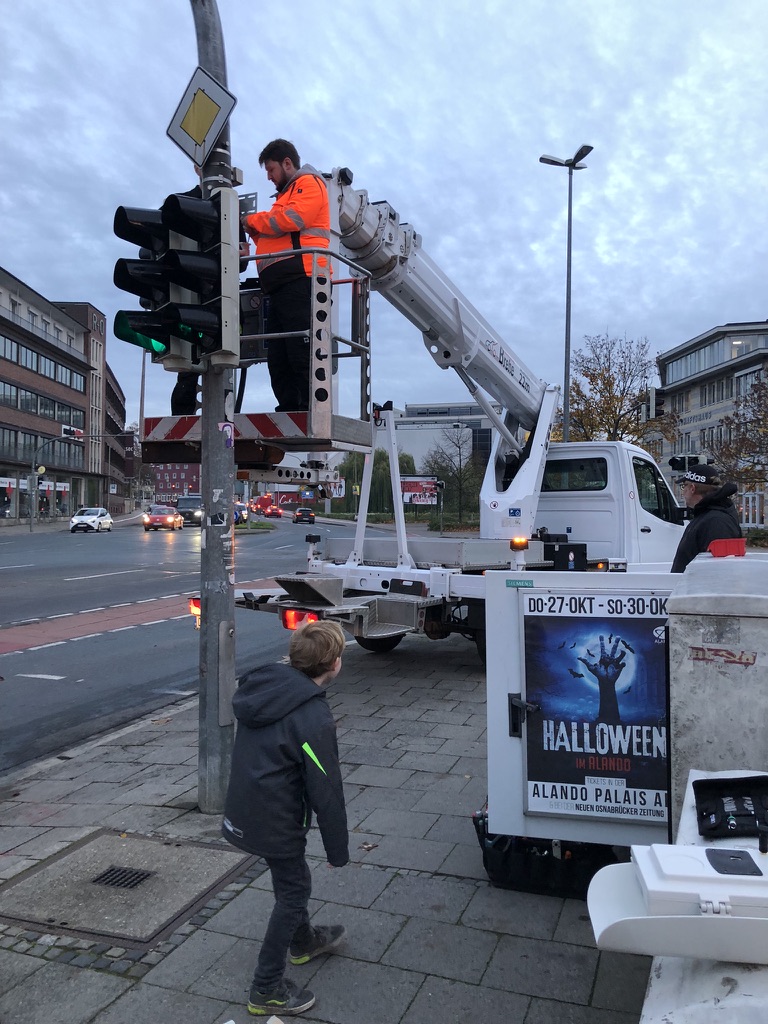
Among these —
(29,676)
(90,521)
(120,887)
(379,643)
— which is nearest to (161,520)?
(90,521)

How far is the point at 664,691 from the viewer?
3447 millimetres

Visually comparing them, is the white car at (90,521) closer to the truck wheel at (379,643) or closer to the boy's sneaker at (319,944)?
the truck wheel at (379,643)

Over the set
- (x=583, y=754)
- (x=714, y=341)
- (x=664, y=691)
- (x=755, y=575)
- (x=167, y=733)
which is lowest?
(x=167, y=733)

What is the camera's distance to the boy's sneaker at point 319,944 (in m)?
3.23

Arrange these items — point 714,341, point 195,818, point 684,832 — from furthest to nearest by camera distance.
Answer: point 714,341
point 195,818
point 684,832

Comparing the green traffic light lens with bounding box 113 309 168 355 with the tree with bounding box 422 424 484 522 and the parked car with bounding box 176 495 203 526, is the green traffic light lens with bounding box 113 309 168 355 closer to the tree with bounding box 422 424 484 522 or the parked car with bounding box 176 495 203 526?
the tree with bounding box 422 424 484 522

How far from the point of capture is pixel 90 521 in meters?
47.2

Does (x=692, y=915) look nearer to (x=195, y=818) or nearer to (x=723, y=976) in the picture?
(x=723, y=976)

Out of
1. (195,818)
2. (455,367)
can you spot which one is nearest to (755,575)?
(195,818)

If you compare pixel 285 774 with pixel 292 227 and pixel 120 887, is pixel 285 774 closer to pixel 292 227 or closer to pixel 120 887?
pixel 120 887

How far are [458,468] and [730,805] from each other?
9691mm

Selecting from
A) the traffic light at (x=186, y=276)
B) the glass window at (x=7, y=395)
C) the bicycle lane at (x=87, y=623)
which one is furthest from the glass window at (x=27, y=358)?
the traffic light at (x=186, y=276)

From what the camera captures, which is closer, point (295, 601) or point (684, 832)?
point (684, 832)

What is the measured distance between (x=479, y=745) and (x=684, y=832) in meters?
3.93
